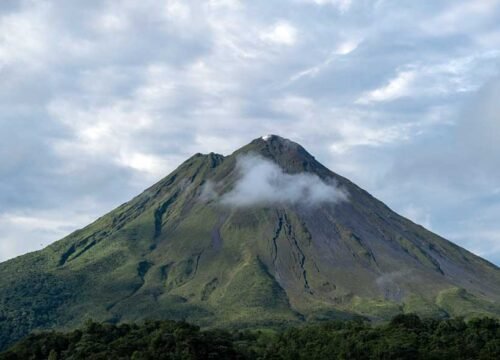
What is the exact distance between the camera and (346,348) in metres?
119

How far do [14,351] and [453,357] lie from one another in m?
56.4

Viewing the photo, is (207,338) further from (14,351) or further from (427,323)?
(427,323)

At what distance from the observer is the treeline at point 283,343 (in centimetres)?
9831

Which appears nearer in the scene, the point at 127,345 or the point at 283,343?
the point at 127,345

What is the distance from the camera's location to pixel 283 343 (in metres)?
133

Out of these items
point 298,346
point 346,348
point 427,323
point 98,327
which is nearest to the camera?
point 98,327

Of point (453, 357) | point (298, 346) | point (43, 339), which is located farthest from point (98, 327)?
point (453, 357)

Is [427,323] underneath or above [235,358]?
above

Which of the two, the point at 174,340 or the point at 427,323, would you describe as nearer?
the point at 174,340

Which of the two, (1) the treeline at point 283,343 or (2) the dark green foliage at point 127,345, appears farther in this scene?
(1) the treeline at point 283,343

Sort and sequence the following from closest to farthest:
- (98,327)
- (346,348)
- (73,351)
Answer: (73,351) → (98,327) → (346,348)

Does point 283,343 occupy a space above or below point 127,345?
above

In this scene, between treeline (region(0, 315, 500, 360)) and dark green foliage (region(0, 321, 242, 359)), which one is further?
treeline (region(0, 315, 500, 360))

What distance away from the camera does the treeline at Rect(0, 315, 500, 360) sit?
98312 millimetres
